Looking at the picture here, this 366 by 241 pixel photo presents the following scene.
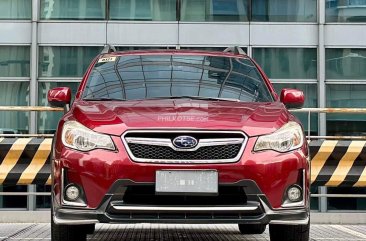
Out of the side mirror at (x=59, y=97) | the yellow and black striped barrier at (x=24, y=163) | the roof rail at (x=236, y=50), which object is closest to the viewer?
the side mirror at (x=59, y=97)

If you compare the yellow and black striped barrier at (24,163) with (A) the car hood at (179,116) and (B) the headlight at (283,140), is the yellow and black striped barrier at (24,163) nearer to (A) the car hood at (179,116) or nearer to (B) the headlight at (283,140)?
(A) the car hood at (179,116)

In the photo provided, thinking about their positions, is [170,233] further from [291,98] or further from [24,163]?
[291,98]

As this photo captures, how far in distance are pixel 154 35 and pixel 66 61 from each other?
2227 mm

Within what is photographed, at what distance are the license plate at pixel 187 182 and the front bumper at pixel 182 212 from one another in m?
0.12

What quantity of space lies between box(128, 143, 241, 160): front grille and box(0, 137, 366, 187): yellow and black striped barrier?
3.99 meters

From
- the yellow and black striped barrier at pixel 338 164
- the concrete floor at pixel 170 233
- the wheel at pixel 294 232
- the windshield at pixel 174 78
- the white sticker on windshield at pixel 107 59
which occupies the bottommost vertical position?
the concrete floor at pixel 170 233

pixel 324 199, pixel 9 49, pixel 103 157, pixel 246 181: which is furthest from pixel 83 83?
pixel 9 49

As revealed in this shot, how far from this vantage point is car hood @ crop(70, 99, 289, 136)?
504 centimetres

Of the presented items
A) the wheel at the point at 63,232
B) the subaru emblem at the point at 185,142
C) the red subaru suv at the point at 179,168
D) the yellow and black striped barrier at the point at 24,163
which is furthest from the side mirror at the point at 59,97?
the yellow and black striped barrier at the point at 24,163

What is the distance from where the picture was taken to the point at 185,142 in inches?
196

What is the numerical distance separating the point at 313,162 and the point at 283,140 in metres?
3.82

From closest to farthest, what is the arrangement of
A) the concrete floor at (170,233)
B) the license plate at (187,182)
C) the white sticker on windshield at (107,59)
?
the license plate at (187,182)
the white sticker on windshield at (107,59)
the concrete floor at (170,233)

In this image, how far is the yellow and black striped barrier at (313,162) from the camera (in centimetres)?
871

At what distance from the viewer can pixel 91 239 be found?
289 inches
